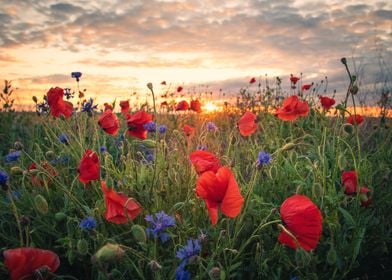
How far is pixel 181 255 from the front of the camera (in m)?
1.51

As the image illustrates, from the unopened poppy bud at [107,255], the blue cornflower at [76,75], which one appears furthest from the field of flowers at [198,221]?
the blue cornflower at [76,75]

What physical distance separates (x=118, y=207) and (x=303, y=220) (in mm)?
773

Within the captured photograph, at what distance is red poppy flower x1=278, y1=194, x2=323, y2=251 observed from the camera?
4.80 ft

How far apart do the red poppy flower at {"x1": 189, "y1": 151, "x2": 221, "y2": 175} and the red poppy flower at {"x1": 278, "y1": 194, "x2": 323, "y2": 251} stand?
35cm

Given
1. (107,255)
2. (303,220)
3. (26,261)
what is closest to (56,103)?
(26,261)

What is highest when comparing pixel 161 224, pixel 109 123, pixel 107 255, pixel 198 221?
pixel 109 123

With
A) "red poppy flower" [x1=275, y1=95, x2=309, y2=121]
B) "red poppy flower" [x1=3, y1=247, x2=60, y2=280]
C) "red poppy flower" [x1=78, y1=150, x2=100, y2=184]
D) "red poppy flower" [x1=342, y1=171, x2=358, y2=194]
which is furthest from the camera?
"red poppy flower" [x1=275, y1=95, x2=309, y2=121]

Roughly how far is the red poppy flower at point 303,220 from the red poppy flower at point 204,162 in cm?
35

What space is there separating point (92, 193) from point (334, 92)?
4.13 metres

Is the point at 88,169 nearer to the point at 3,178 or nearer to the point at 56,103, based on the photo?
the point at 3,178

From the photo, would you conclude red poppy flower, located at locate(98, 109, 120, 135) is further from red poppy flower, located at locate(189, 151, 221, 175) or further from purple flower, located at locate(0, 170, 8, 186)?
red poppy flower, located at locate(189, 151, 221, 175)

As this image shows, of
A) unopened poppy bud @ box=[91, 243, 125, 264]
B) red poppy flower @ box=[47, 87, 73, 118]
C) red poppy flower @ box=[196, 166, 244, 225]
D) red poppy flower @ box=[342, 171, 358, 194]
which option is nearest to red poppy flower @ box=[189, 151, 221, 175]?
red poppy flower @ box=[196, 166, 244, 225]

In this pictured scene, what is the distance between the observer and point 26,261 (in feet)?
4.52

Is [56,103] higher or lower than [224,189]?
Answer: higher
